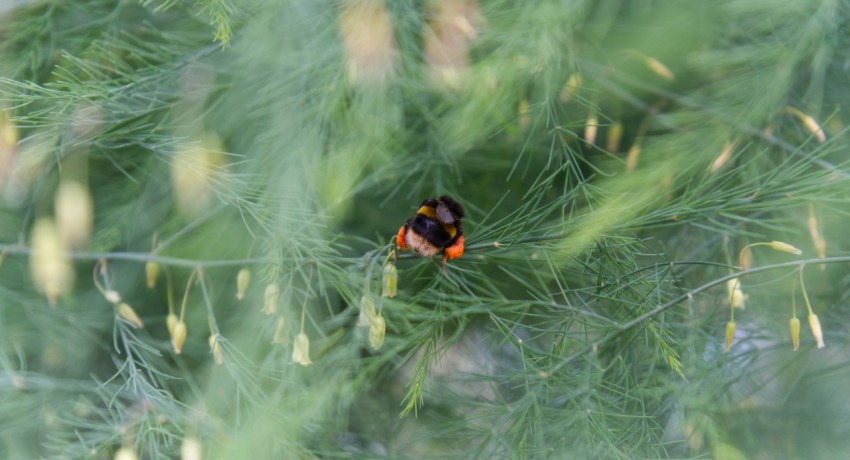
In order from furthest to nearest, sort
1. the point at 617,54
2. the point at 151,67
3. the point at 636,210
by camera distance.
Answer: the point at 617,54, the point at 151,67, the point at 636,210

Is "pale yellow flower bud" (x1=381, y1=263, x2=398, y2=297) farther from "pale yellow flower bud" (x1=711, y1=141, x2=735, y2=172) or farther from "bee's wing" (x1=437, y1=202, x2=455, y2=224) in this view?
"pale yellow flower bud" (x1=711, y1=141, x2=735, y2=172)

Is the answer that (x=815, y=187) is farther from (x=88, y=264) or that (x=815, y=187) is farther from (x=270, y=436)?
(x=88, y=264)

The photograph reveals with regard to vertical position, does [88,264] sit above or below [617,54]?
below

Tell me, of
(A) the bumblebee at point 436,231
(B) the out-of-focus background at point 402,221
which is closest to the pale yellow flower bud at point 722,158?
(B) the out-of-focus background at point 402,221

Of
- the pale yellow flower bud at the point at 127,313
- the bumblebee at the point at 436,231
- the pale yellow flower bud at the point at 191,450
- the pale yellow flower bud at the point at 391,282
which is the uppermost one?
the bumblebee at the point at 436,231

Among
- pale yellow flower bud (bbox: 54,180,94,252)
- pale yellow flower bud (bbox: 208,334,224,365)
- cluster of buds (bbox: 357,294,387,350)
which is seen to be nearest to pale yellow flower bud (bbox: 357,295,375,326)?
cluster of buds (bbox: 357,294,387,350)

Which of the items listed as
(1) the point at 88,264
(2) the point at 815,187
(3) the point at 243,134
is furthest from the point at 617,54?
(1) the point at 88,264

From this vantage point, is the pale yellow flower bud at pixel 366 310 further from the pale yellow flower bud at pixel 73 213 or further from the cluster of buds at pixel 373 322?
the pale yellow flower bud at pixel 73 213
